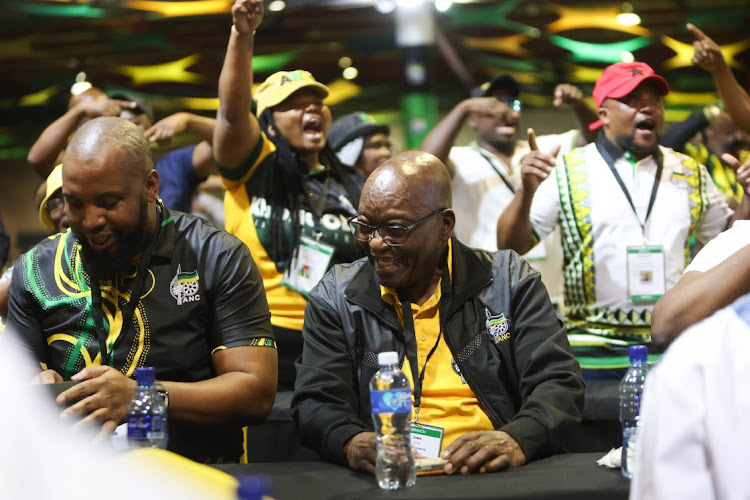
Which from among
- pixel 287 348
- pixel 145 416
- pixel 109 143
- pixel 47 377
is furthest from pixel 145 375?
pixel 287 348

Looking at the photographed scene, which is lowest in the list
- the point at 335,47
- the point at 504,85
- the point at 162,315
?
the point at 162,315

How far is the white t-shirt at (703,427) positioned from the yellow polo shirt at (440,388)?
1475mm

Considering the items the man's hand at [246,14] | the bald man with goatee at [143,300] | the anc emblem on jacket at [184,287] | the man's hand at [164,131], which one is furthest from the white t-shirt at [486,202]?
the anc emblem on jacket at [184,287]

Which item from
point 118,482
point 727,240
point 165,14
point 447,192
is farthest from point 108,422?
point 165,14

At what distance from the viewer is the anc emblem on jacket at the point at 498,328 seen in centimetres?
294

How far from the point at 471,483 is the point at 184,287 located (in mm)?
1144

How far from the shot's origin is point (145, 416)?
2518 millimetres

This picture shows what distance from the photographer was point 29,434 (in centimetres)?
94

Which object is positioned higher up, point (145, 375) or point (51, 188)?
point (51, 188)

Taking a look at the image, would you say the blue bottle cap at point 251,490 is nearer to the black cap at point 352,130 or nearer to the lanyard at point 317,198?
the lanyard at point 317,198

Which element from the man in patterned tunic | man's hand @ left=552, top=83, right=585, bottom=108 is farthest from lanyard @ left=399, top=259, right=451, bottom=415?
man's hand @ left=552, top=83, right=585, bottom=108

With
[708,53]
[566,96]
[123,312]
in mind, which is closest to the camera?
[123,312]

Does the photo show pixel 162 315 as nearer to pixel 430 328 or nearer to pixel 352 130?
pixel 430 328

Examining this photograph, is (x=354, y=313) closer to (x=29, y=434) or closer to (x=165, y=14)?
(x=29, y=434)
